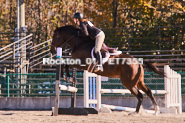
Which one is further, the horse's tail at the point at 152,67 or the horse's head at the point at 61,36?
the horse's tail at the point at 152,67

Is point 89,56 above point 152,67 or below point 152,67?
above

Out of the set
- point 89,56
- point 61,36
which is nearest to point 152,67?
point 89,56

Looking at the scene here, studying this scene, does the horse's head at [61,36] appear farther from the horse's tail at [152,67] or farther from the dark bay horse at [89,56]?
the horse's tail at [152,67]

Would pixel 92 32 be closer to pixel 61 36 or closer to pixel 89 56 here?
pixel 89 56

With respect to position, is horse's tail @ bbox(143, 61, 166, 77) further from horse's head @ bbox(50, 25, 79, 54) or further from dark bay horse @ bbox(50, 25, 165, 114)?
horse's head @ bbox(50, 25, 79, 54)

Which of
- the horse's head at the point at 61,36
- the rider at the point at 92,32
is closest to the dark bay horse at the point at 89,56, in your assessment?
the horse's head at the point at 61,36

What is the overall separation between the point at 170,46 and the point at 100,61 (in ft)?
35.2

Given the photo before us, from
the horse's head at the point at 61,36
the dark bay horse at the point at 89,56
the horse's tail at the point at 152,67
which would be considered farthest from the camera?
the horse's tail at the point at 152,67

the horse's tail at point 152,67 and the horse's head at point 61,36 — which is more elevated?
the horse's head at point 61,36

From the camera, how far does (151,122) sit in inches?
261

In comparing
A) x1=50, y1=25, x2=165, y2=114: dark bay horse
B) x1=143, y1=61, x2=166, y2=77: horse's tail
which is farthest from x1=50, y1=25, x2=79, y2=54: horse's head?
x1=143, y1=61, x2=166, y2=77: horse's tail

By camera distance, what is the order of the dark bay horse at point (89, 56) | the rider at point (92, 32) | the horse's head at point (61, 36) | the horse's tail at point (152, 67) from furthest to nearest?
the horse's tail at point (152, 67) → the horse's head at point (61, 36) → the dark bay horse at point (89, 56) → the rider at point (92, 32)

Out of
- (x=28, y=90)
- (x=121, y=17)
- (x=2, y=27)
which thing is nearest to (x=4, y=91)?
(x=28, y=90)

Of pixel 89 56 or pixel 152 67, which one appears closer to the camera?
pixel 89 56
